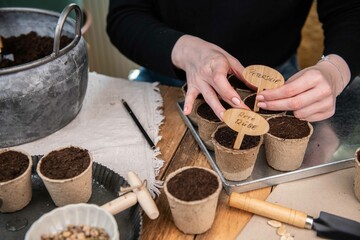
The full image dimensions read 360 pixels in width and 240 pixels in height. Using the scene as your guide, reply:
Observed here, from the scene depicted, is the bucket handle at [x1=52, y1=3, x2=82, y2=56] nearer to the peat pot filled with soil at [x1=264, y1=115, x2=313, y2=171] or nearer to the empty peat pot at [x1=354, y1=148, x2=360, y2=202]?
the peat pot filled with soil at [x1=264, y1=115, x2=313, y2=171]

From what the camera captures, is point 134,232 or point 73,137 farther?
point 73,137

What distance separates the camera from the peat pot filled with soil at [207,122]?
3.00ft

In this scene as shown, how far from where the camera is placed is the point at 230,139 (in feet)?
2.75

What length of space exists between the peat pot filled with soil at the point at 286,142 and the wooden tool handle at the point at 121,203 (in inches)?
11.5

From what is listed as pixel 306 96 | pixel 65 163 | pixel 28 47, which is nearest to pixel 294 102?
pixel 306 96

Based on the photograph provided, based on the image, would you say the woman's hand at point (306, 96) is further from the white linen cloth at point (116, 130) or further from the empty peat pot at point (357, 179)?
the white linen cloth at point (116, 130)

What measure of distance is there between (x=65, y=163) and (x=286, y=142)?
42 centimetres

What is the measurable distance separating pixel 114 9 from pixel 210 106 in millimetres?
546

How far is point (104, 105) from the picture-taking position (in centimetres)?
115

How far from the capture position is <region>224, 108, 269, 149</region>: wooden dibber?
0.77 metres

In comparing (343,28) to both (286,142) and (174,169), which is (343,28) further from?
(174,169)

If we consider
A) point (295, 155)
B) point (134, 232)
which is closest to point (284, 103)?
point (295, 155)

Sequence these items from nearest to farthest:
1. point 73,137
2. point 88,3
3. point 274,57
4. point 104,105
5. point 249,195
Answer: point 249,195, point 73,137, point 104,105, point 274,57, point 88,3

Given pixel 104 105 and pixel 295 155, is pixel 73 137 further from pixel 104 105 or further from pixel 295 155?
pixel 295 155
